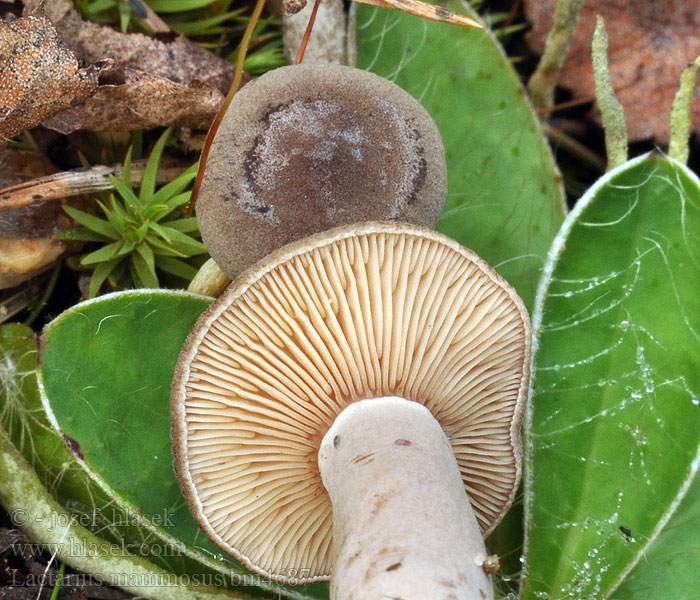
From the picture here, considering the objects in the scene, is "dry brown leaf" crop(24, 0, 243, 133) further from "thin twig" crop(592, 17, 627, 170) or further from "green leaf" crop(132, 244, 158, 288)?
"thin twig" crop(592, 17, 627, 170)

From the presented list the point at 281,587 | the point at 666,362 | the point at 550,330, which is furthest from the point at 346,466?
the point at 666,362

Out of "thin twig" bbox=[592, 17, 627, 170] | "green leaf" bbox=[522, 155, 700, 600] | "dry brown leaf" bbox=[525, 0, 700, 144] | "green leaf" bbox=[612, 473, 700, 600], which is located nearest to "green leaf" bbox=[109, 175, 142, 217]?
"green leaf" bbox=[522, 155, 700, 600]

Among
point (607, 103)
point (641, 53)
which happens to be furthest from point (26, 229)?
point (641, 53)

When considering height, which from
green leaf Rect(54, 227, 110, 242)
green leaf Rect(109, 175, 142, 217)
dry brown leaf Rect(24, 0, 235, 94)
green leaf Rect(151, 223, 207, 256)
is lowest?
green leaf Rect(54, 227, 110, 242)

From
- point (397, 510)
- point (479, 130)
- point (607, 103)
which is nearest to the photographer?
point (397, 510)

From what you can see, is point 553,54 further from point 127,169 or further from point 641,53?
point 127,169

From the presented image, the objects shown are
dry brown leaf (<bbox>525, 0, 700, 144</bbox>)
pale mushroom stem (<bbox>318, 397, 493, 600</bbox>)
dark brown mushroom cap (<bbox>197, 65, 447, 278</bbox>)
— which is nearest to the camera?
pale mushroom stem (<bbox>318, 397, 493, 600</bbox>)

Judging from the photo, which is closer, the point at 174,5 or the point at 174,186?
the point at 174,186
